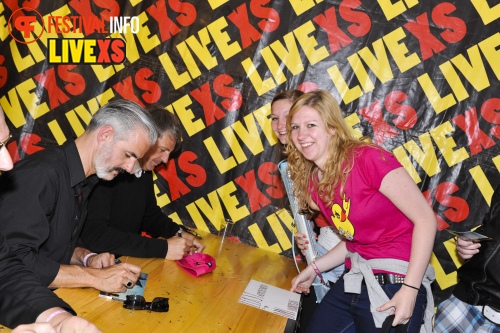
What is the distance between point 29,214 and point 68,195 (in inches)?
8.5

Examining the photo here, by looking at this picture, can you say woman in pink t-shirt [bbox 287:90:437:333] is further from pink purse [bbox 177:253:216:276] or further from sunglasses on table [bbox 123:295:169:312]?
sunglasses on table [bbox 123:295:169:312]

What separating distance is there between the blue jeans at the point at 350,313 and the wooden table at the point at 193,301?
234 mm

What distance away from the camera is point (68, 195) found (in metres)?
2.01

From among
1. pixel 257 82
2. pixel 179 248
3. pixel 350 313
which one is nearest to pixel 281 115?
pixel 257 82

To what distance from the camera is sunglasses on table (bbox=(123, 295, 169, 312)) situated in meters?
1.84

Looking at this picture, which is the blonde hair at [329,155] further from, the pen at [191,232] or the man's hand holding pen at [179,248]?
the pen at [191,232]

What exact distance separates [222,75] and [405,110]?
1077 millimetres

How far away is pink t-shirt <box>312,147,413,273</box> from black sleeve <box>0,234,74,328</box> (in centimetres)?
106

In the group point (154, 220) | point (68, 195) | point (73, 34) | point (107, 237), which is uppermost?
point (73, 34)

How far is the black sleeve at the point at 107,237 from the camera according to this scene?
2.47m

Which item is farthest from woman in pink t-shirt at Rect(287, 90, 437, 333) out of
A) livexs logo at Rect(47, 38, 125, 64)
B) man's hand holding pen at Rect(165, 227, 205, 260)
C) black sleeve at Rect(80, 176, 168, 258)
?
livexs logo at Rect(47, 38, 125, 64)

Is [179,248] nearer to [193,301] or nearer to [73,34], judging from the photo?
[193,301]

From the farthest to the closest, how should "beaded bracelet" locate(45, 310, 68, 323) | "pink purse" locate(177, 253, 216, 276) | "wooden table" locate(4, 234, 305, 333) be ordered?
"pink purse" locate(177, 253, 216, 276) < "wooden table" locate(4, 234, 305, 333) < "beaded bracelet" locate(45, 310, 68, 323)

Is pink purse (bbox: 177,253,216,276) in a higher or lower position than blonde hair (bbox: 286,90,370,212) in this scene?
lower
